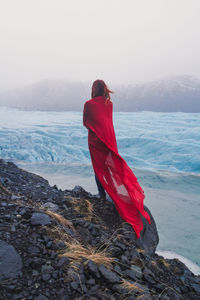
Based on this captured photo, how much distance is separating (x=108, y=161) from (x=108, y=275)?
Answer: 164 cm

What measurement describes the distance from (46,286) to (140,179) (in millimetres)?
8064

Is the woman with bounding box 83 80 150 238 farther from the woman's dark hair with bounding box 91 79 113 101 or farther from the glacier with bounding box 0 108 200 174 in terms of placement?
the glacier with bounding box 0 108 200 174

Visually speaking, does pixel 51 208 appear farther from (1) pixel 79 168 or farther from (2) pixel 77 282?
(1) pixel 79 168

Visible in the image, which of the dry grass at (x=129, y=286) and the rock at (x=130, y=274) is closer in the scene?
the dry grass at (x=129, y=286)

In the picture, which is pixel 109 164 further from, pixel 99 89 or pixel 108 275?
pixel 108 275

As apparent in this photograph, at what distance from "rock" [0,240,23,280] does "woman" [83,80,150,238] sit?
158 centimetres

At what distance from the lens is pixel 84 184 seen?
8.45 m

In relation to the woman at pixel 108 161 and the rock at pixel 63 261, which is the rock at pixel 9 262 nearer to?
the rock at pixel 63 261

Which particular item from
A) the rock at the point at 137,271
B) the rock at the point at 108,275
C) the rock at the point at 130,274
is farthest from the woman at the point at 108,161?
the rock at the point at 108,275

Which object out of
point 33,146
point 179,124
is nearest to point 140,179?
point 33,146

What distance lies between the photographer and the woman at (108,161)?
9.87 feet

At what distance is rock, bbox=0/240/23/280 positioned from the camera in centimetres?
146

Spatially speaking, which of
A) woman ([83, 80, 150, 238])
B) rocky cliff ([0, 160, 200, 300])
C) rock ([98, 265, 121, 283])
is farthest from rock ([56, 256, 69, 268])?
woman ([83, 80, 150, 238])

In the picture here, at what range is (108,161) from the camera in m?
3.18
